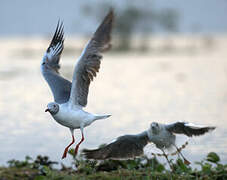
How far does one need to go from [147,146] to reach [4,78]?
9.91 metres

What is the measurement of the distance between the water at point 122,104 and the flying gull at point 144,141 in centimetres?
115

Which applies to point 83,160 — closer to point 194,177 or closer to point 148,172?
point 148,172

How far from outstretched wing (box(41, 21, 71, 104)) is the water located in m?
1.27

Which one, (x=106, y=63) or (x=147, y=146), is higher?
(x=106, y=63)

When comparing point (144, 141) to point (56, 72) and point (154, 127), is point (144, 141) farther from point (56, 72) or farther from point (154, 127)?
point (56, 72)

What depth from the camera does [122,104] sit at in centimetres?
1149

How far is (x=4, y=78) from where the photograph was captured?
15.5 meters

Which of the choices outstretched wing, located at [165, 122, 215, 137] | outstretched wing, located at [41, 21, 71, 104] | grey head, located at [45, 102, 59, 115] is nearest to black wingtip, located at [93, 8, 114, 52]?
outstretched wing, located at [41, 21, 71, 104]

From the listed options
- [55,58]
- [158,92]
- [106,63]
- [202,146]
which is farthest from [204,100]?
[106,63]

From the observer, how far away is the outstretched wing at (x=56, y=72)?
6520mm

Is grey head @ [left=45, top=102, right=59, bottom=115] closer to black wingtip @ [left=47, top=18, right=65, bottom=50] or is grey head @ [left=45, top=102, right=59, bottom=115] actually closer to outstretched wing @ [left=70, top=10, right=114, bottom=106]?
outstretched wing @ [left=70, top=10, right=114, bottom=106]

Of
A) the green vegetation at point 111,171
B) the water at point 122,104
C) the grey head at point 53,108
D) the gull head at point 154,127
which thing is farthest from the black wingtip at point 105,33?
the water at point 122,104

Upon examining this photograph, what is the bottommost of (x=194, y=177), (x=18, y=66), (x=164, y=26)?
(x=194, y=177)

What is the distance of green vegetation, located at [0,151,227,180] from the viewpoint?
18.9ft
